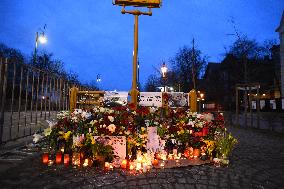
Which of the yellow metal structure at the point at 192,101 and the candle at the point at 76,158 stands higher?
the yellow metal structure at the point at 192,101

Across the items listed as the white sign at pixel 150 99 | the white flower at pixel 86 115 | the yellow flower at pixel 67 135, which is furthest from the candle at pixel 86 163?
the white sign at pixel 150 99

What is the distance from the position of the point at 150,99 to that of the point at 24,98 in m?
4.54

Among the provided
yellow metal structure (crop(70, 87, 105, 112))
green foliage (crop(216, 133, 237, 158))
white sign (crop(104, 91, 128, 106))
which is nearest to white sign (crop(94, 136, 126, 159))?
green foliage (crop(216, 133, 237, 158))

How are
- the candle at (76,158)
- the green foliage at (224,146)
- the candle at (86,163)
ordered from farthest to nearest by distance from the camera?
the green foliage at (224,146), the candle at (76,158), the candle at (86,163)

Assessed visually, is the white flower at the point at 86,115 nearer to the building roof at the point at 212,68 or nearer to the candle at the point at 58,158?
the candle at the point at 58,158

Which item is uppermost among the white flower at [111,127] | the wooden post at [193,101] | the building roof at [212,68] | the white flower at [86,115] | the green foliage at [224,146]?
the building roof at [212,68]

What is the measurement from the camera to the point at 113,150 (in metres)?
6.72

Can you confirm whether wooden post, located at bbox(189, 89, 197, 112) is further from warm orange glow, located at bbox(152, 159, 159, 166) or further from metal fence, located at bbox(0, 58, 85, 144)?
metal fence, located at bbox(0, 58, 85, 144)

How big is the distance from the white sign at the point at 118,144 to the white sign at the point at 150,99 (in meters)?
4.37

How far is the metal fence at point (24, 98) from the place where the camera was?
744 centimetres

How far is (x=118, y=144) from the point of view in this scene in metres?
6.75

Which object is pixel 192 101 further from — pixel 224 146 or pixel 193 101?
pixel 224 146

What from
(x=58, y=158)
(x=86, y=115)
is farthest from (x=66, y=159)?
(x=86, y=115)

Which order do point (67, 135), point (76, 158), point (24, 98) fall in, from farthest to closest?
point (24, 98)
point (67, 135)
point (76, 158)
